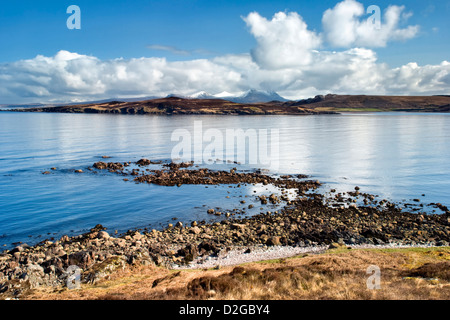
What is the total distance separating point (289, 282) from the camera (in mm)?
15539

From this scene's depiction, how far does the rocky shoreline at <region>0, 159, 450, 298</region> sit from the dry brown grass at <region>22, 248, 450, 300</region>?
2.12 metres

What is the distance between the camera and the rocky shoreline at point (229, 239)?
1881cm

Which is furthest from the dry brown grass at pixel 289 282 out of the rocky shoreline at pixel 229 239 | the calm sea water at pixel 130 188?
the calm sea water at pixel 130 188

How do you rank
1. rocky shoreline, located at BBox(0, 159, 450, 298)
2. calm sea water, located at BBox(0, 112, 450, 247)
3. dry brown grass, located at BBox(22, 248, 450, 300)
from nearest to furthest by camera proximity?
dry brown grass, located at BBox(22, 248, 450, 300)
rocky shoreline, located at BBox(0, 159, 450, 298)
calm sea water, located at BBox(0, 112, 450, 247)

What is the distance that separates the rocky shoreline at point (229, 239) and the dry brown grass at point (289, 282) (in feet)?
6.95

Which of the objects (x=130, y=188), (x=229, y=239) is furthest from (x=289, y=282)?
(x=130, y=188)

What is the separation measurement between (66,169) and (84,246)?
106ft

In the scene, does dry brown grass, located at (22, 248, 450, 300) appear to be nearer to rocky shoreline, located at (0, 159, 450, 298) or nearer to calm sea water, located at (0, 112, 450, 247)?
rocky shoreline, located at (0, 159, 450, 298)

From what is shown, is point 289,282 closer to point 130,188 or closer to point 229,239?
point 229,239

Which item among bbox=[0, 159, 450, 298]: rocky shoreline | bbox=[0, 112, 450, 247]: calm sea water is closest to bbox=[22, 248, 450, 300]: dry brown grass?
bbox=[0, 159, 450, 298]: rocky shoreline

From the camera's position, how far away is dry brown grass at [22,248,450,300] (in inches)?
556

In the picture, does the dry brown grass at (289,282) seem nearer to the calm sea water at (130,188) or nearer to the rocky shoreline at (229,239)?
the rocky shoreline at (229,239)

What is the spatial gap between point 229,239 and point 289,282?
9.55m
